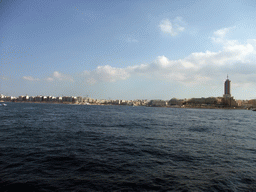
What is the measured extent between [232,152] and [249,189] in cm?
698

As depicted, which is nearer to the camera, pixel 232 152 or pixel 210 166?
pixel 210 166

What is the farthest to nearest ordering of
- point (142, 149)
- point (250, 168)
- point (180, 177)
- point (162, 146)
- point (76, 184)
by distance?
point (162, 146)
point (142, 149)
point (250, 168)
point (180, 177)
point (76, 184)

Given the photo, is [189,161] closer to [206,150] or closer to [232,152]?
[206,150]

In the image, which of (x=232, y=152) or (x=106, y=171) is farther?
(x=232, y=152)

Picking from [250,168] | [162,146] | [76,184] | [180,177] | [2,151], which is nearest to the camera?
[76,184]

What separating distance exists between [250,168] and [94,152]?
37.9ft

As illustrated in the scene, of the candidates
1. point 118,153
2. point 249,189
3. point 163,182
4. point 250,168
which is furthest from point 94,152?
point 250,168

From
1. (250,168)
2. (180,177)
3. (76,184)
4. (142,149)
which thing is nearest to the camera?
(76,184)

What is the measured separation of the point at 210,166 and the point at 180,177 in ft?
10.5

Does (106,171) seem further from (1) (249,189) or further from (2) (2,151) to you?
(2) (2,151)

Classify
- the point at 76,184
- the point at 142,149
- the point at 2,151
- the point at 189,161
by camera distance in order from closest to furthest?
1. the point at 76,184
2. the point at 189,161
3. the point at 2,151
4. the point at 142,149

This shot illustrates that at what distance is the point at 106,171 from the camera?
9.05 metres

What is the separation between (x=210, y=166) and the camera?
406 inches

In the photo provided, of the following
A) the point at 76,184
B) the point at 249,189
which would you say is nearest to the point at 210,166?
the point at 249,189
